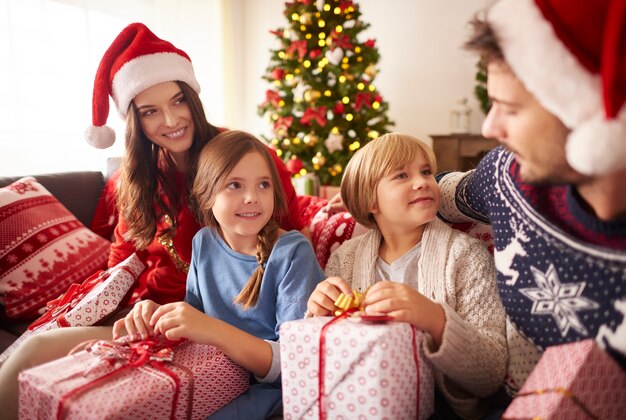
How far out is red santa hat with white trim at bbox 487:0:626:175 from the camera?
67cm

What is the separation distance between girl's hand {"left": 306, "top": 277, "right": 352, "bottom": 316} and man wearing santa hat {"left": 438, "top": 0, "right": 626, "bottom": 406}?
14.8 inches

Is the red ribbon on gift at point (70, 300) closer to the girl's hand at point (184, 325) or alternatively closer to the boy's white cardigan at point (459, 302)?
the girl's hand at point (184, 325)

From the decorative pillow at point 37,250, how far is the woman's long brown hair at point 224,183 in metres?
0.80

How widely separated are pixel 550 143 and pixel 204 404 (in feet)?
3.05

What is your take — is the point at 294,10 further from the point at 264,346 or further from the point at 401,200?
the point at 264,346

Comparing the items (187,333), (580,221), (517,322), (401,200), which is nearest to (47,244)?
(187,333)

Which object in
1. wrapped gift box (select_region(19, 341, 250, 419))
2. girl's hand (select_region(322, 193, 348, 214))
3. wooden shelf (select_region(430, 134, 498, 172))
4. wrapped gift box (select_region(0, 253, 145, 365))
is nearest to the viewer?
wrapped gift box (select_region(19, 341, 250, 419))

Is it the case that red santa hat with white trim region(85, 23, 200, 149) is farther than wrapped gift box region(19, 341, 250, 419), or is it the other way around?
red santa hat with white trim region(85, 23, 200, 149)

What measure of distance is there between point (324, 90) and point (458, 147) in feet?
4.11

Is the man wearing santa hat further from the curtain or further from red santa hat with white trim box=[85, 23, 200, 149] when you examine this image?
the curtain

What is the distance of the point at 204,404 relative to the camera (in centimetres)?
109

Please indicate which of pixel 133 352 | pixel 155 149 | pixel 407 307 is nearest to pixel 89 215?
pixel 155 149

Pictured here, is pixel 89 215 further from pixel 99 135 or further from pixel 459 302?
pixel 459 302

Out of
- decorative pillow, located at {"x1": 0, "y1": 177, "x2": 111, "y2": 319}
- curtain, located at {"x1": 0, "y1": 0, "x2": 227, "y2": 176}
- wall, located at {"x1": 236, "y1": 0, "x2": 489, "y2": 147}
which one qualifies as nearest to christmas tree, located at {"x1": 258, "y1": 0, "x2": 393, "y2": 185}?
wall, located at {"x1": 236, "y1": 0, "x2": 489, "y2": 147}
